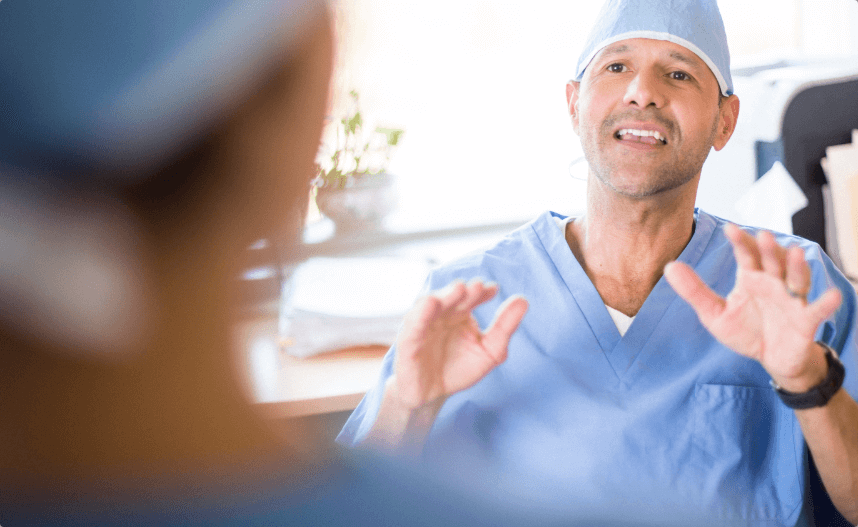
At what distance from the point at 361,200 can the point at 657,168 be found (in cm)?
75

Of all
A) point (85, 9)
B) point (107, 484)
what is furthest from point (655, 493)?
point (85, 9)

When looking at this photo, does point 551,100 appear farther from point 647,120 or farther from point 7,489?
point 7,489

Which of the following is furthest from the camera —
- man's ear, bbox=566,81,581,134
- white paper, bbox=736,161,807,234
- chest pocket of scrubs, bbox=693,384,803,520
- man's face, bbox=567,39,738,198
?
white paper, bbox=736,161,807,234

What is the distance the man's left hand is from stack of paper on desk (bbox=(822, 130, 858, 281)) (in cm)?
90

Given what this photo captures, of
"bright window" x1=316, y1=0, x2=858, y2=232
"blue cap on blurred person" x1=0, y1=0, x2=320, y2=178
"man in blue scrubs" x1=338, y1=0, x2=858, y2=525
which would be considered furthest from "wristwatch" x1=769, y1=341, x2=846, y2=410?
"bright window" x1=316, y1=0, x2=858, y2=232

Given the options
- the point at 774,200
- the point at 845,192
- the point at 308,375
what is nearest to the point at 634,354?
the point at 308,375

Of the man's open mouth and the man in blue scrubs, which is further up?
the man's open mouth

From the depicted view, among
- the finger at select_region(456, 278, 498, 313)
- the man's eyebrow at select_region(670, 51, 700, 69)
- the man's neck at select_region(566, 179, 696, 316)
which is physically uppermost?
the man's eyebrow at select_region(670, 51, 700, 69)

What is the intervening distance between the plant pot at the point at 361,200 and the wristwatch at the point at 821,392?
101 centimetres

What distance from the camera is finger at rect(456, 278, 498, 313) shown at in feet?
2.53

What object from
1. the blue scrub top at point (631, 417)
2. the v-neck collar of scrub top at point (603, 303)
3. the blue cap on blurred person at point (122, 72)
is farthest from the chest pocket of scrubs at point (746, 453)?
the blue cap on blurred person at point (122, 72)

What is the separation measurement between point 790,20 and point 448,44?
109cm

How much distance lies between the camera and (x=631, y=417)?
0.97m

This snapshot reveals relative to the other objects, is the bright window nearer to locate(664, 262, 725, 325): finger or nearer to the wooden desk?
the wooden desk
